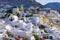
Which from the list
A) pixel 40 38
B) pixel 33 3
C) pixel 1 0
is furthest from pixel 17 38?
pixel 1 0

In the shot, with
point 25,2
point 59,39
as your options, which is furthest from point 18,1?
point 59,39

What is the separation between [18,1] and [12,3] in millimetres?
2810

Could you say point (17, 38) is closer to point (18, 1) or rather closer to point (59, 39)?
point (59, 39)

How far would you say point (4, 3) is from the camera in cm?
7988

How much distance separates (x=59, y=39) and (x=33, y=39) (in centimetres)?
369

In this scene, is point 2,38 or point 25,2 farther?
point 25,2

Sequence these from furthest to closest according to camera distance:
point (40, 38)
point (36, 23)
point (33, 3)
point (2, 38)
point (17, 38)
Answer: point (33, 3)
point (36, 23)
point (40, 38)
point (17, 38)
point (2, 38)

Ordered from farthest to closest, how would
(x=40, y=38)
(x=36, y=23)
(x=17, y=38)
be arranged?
(x=36, y=23), (x=40, y=38), (x=17, y=38)

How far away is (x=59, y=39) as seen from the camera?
95.7ft

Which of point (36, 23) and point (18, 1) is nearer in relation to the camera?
point (36, 23)

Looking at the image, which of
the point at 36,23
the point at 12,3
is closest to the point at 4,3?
the point at 12,3

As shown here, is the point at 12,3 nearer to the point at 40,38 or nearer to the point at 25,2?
the point at 25,2

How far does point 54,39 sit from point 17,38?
15.1 ft

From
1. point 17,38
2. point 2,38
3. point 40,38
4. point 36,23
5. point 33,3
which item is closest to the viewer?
point 2,38
